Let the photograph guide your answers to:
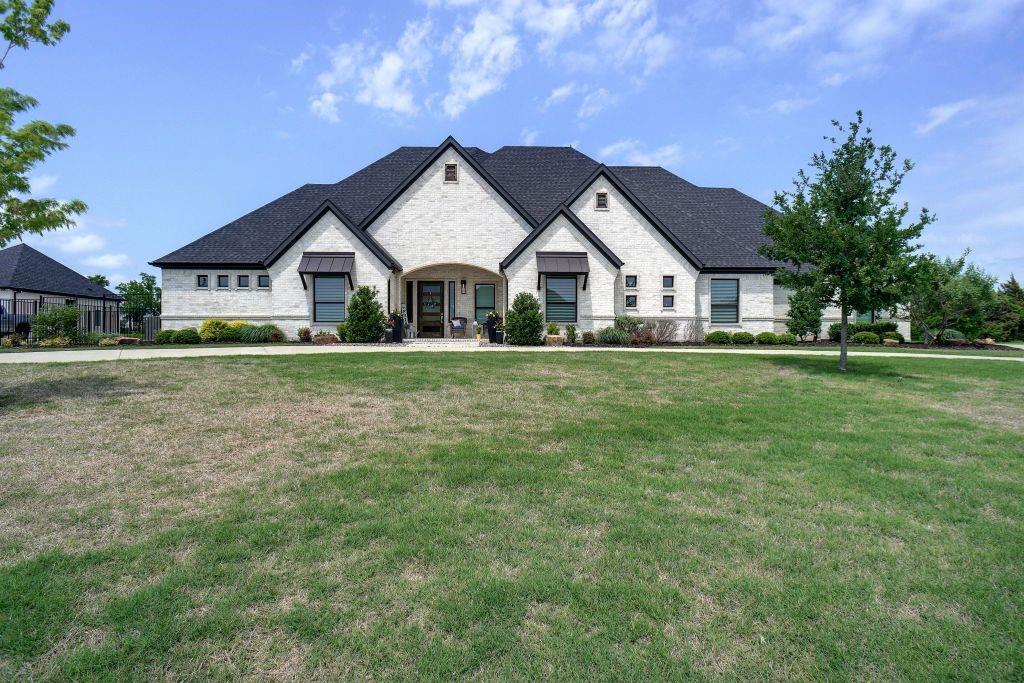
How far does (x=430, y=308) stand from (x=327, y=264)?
18.8 feet

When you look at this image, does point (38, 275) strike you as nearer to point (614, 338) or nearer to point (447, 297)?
point (447, 297)

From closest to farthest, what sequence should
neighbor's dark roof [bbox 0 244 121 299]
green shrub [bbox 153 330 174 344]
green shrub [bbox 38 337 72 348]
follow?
1. green shrub [bbox 38 337 72 348]
2. green shrub [bbox 153 330 174 344]
3. neighbor's dark roof [bbox 0 244 121 299]

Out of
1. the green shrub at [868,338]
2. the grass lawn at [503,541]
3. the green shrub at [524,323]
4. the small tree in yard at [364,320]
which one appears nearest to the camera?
the grass lawn at [503,541]

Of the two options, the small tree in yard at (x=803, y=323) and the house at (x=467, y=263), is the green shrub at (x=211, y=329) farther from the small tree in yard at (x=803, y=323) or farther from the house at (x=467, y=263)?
the small tree in yard at (x=803, y=323)

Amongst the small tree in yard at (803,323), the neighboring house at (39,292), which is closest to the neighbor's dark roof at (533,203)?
the small tree in yard at (803,323)

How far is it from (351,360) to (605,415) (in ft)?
28.7

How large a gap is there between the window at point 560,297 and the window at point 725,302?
8178mm

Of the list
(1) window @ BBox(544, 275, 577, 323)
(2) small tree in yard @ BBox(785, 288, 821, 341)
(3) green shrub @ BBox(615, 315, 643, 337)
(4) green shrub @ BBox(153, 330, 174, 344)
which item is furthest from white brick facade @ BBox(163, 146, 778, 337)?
(1) window @ BBox(544, 275, 577, 323)

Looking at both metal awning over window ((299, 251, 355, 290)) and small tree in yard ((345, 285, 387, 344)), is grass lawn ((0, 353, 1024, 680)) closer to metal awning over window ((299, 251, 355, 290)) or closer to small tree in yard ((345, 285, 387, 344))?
small tree in yard ((345, 285, 387, 344))

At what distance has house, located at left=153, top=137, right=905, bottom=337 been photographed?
24.8 metres

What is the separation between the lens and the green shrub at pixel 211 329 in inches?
960

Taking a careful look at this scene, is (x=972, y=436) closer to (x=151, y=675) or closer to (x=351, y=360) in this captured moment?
(x=151, y=675)

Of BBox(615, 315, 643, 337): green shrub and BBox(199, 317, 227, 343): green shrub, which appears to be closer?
BBox(199, 317, 227, 343): green shrub

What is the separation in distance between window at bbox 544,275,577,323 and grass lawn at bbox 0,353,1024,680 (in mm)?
15146
